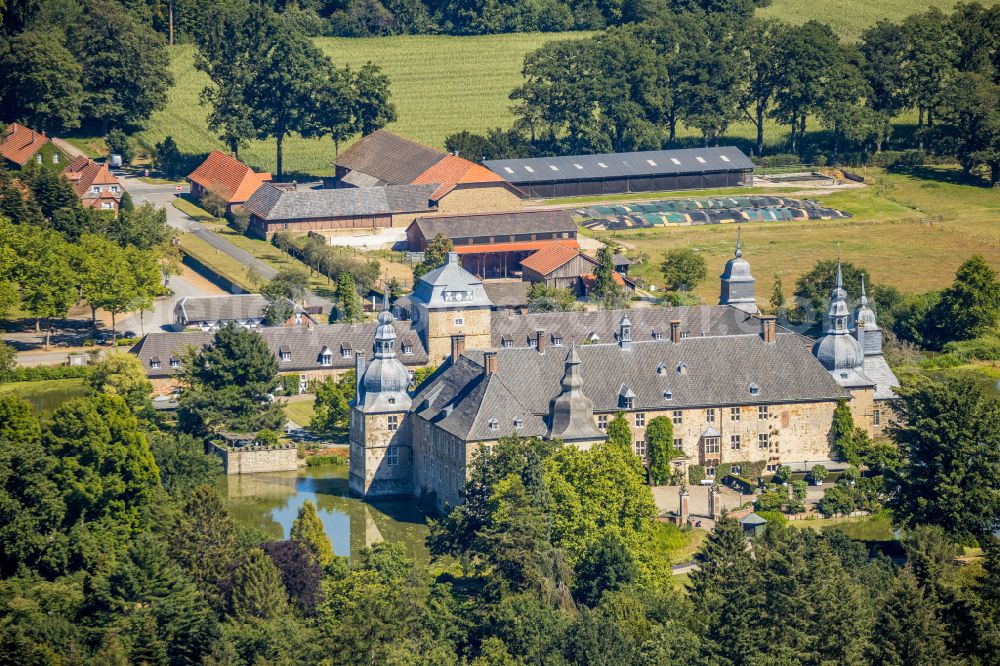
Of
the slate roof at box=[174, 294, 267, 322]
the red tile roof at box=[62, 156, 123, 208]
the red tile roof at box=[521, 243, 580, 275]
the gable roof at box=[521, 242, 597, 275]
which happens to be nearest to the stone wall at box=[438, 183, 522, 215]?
the gable roof at box=[521, 242, 597, 275]

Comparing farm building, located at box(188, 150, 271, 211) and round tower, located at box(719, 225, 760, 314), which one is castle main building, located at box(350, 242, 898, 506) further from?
farm building, located at box(188, 150, 271, 211)

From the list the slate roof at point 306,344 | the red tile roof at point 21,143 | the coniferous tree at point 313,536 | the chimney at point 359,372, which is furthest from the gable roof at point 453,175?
the coniferous tree at point 313,536

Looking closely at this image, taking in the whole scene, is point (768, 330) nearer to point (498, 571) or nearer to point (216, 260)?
point (498, 571)

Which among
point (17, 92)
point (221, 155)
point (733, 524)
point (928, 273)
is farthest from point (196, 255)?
point (733, 524)

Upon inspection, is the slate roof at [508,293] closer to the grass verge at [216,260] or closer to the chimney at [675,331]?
the grass verge at [216,260]

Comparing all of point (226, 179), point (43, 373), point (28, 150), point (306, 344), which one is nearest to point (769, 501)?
point (306, 344)
